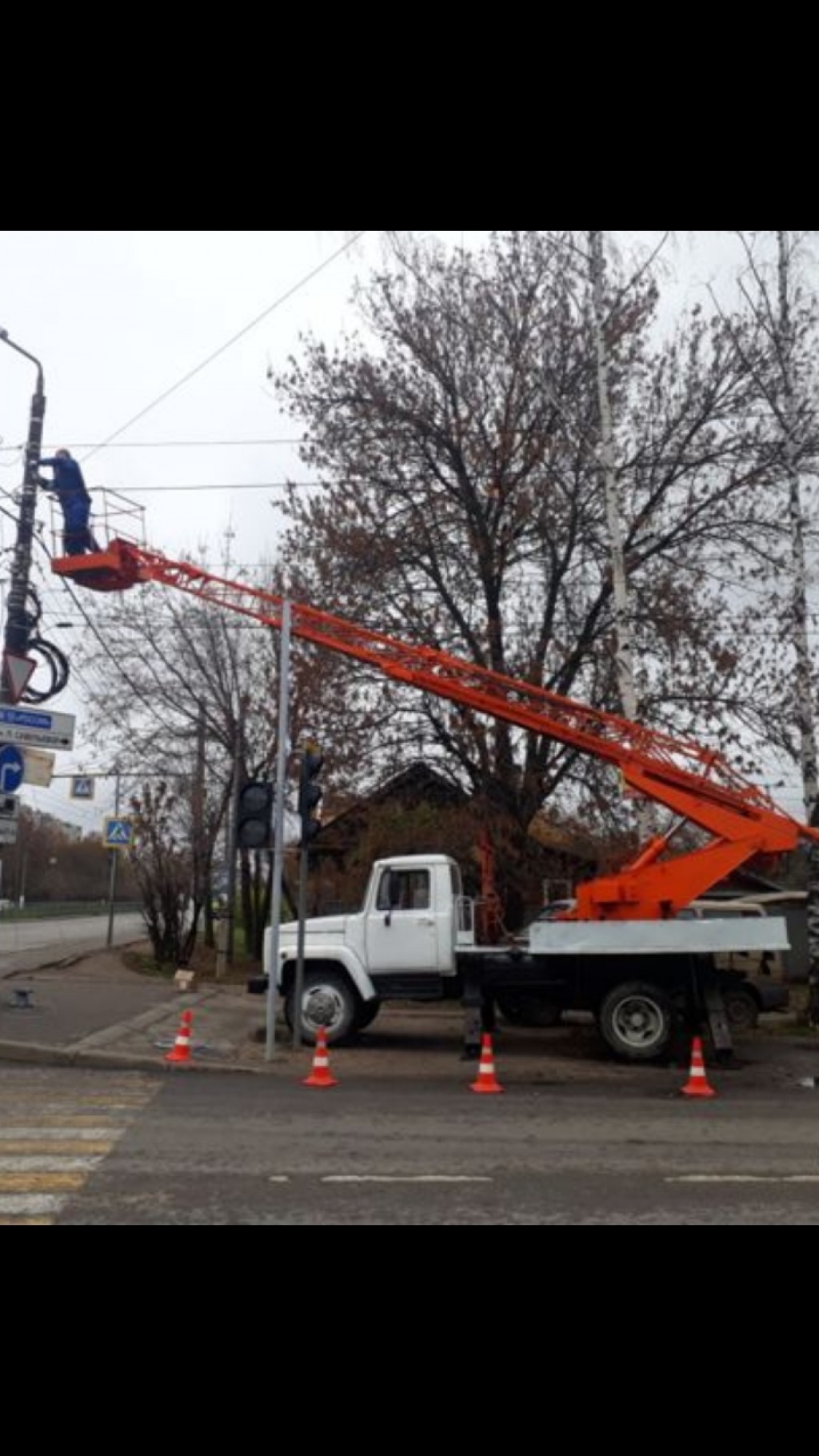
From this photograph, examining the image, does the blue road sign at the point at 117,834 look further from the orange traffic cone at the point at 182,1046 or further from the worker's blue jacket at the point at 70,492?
the orange traffic cone at the point at 182,1046

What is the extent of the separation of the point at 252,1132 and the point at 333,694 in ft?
32.6

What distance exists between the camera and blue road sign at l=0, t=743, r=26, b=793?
1330cm

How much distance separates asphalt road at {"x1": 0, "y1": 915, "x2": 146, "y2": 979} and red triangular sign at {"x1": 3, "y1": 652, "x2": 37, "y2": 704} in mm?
7462

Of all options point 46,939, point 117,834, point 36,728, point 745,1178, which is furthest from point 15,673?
point 46,939

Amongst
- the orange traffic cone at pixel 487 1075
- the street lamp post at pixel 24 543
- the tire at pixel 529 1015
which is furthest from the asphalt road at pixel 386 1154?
the street lamp post at pixel 24 543

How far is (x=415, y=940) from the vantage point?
539 inches

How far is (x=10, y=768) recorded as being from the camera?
13352 millimetres

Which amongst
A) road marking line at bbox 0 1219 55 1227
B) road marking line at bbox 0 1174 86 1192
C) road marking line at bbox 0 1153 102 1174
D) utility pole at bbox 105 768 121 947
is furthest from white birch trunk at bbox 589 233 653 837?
utility pole at bbox 105 768 121 947

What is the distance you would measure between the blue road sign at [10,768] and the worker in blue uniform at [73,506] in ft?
9.68

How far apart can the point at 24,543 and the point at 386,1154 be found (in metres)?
10.8

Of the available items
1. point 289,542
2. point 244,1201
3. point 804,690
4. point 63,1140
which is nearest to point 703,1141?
point 244,1201

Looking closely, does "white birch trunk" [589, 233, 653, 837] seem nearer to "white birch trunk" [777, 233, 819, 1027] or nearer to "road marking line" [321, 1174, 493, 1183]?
"white birch trunk" [777, 233, 819, 1027]

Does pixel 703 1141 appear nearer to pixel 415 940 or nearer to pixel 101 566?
pixel 415 940

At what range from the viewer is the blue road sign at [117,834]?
85.2 feet
